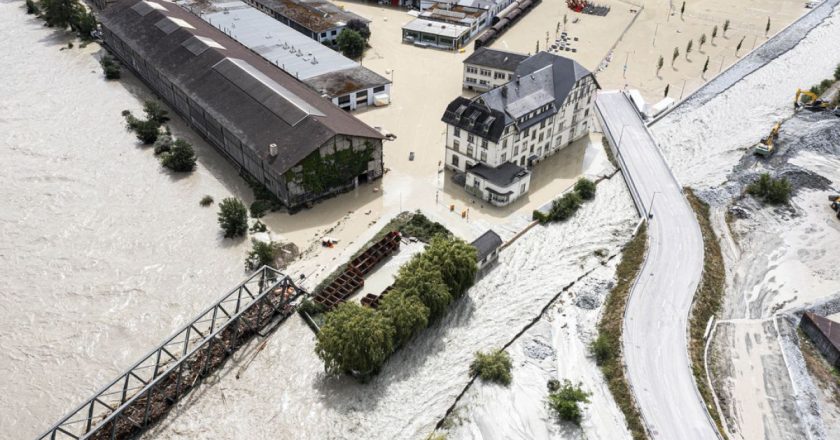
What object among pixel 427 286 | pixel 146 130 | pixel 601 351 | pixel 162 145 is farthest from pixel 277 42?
pixel 601 351

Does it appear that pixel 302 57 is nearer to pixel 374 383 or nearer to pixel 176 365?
pixel 176 365

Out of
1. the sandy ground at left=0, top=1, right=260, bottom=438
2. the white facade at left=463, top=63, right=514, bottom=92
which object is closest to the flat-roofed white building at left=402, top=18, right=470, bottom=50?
the white facade at left=463, top=63, right=514, bottom=92

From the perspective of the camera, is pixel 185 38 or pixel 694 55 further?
pixel 694 55

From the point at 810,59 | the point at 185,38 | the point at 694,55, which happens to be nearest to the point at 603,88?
the point at 694,55

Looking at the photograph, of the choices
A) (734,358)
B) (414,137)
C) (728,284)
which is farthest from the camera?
(414,137)

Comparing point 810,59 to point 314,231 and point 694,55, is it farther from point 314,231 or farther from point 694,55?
point 314,231

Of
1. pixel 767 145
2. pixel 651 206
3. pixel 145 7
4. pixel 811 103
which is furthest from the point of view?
pixel 145 7
